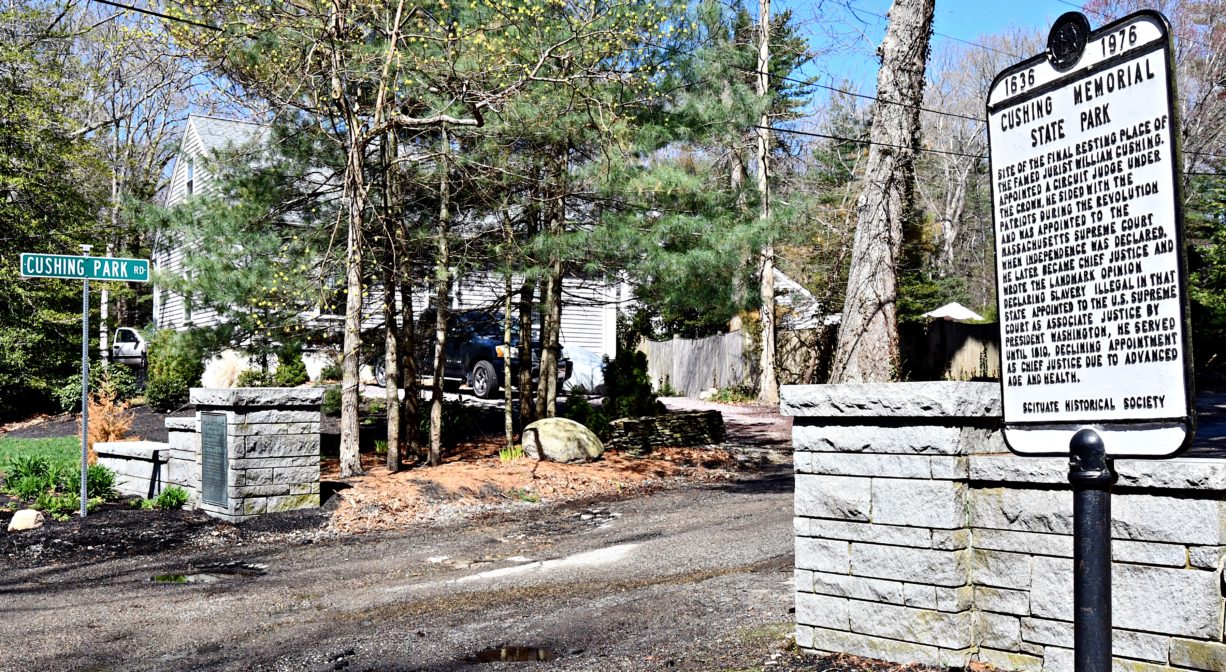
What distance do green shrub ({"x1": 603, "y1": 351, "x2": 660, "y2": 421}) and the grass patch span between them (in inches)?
332

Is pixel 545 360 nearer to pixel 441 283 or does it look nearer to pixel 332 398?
pixel 441 283

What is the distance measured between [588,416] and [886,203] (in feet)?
24.5

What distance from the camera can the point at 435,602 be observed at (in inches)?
277

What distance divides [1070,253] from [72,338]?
2612cm

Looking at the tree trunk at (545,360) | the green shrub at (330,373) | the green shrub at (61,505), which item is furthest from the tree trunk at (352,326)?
the green shrub at (330,373)

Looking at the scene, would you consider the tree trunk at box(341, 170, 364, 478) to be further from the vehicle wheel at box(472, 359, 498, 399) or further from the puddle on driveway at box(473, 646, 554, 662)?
the vehicle wheel at box(472, 359, 498, 399)

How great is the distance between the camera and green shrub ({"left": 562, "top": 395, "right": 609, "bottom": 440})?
52.3 ft

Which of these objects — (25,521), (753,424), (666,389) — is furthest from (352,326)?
(666,389)

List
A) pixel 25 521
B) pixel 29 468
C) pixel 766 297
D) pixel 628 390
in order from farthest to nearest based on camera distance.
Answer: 1. pixel 766 297
2. pixel 628 390
3. pixel 29 468
4. pixel 25 521

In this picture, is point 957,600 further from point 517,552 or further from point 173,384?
point 173,384

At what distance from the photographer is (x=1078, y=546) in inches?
92.0

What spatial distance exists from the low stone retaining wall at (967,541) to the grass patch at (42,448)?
1336 cm

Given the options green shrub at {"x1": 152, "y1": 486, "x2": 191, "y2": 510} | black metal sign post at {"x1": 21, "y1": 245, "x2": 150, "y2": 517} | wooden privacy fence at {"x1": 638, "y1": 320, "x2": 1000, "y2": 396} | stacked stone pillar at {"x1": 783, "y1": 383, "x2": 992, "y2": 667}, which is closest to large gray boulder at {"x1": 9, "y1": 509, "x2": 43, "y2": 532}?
black metal sign post at {"x1": 21, "y1": 245, "x2": 150, "y2": 517}

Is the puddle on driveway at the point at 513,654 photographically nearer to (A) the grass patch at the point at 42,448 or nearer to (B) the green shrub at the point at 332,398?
(A) the grass patch at the point at 42,448
